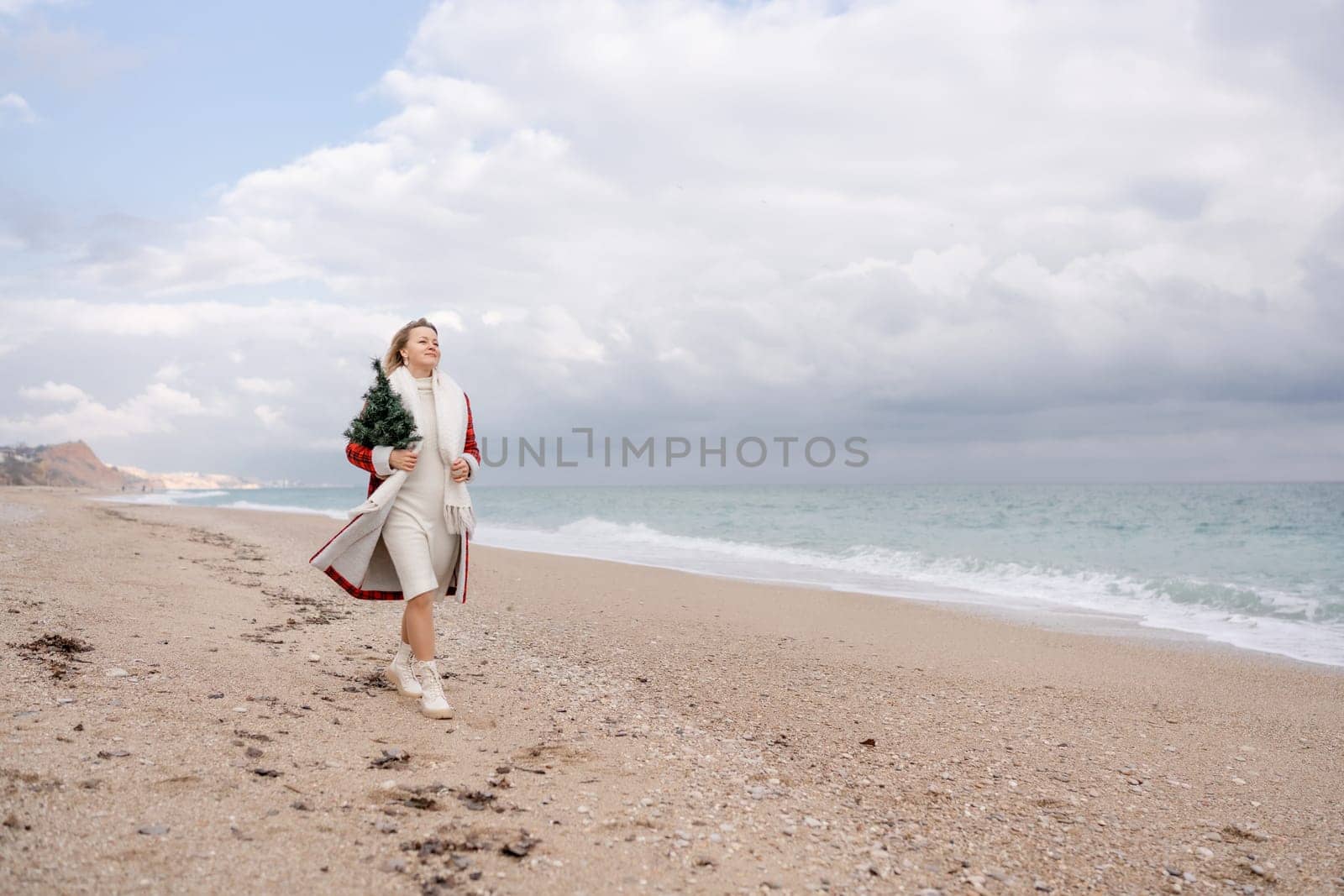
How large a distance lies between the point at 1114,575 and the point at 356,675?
50.4 feet

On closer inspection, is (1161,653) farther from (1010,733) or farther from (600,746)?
(600,746)

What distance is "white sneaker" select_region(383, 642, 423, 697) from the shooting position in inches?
202

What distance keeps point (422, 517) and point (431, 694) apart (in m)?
1.08

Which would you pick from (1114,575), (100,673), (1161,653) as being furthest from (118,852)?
(1114,575)

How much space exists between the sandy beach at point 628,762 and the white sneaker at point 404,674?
81 mm

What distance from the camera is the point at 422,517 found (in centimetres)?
A: 510

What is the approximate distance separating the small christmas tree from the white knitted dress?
18cm

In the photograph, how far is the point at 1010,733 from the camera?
16.8 ft

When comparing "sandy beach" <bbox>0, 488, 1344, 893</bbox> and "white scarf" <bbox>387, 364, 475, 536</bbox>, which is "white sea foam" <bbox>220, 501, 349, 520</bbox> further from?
"white scarf" <bbox>387, 364, 475, 536</bbox>

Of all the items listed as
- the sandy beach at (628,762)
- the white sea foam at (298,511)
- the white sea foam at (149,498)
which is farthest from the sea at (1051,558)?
the white sea foam at (149,498)

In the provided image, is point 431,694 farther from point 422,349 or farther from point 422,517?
point 422,349

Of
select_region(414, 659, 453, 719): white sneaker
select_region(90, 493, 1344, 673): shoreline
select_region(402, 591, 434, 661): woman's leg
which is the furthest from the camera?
select_region(90, 493, 1344, 673): shoreline

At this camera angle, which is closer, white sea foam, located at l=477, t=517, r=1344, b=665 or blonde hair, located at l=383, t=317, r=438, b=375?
blonde hair, located at l=383, t=317, r=438, b=375

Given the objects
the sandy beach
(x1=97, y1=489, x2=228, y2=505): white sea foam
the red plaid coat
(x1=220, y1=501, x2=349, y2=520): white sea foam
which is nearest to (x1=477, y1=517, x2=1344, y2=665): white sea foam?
the sandy beach
